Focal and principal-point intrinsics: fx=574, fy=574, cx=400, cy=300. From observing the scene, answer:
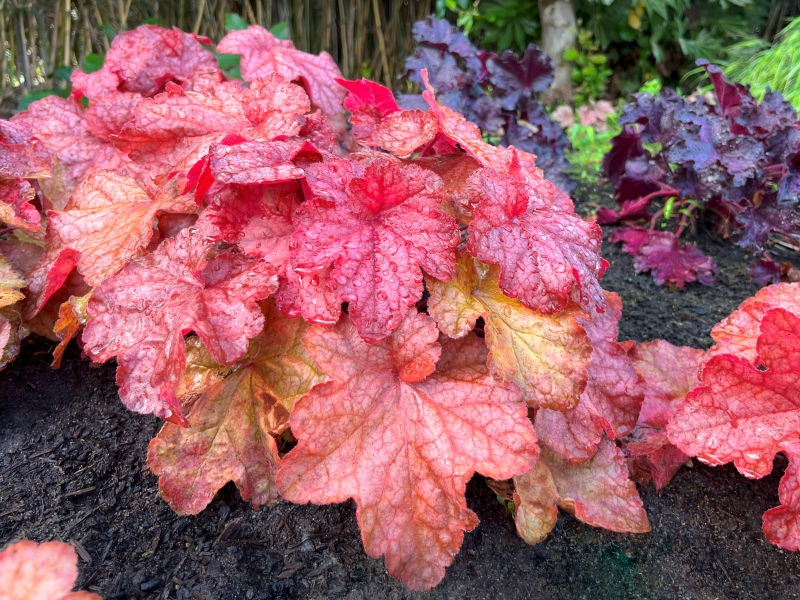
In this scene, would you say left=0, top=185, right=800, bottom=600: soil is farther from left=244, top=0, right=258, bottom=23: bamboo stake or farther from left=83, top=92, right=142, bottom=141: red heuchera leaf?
left=244, top=0, right=258, bottom=23: bamboo stake

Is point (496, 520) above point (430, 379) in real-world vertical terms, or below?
below

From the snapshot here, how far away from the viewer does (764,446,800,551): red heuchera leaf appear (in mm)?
1014

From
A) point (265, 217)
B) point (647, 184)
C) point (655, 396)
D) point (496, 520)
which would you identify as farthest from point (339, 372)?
point (647, 184)

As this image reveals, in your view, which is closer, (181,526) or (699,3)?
(181,526)

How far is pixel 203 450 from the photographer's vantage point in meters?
1.06

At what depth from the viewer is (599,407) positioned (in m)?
1.14

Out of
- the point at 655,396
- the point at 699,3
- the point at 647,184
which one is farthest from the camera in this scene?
the point at 699,3

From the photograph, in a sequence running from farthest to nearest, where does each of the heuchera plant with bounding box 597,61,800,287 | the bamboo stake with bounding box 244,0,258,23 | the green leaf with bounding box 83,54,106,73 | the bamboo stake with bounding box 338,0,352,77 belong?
the bamboo stake with bounding box 338,0,352,77
the bamboo stake with bounding box 244,0,258,23
the green leaf with bounding box 83,54,106,73
the heuchera plant with bounding box 597,61,800,287

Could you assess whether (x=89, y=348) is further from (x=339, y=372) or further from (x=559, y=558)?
(x=559, y=558)

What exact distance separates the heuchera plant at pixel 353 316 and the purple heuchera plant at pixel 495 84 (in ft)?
3.68

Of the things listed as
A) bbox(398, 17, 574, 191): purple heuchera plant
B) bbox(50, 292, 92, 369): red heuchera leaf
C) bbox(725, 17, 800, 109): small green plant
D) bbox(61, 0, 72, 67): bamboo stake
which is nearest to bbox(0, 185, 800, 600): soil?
bbox(50, 292, 92, 369): red heuchera leaf

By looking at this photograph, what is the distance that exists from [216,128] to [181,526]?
77cm

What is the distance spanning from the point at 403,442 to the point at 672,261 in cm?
153

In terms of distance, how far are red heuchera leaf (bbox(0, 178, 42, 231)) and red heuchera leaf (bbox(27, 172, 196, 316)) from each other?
0.09m
